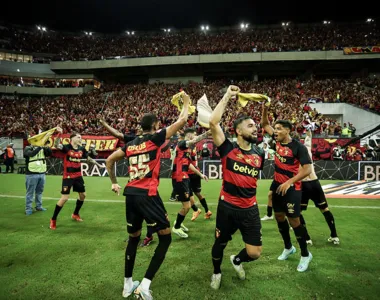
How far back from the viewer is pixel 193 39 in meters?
44.4

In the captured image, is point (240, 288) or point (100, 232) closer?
point (240, 288)

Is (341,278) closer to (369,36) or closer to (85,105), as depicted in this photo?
(85,105)

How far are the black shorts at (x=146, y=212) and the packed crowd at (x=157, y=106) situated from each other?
1872 cm

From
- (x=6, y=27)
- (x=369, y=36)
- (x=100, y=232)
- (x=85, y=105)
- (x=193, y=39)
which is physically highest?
(x=6, y=27)

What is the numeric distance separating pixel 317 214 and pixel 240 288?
5.36m

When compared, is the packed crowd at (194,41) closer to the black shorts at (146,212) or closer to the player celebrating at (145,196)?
the player celebrating at (145,196)

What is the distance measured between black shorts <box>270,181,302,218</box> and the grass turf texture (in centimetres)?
93

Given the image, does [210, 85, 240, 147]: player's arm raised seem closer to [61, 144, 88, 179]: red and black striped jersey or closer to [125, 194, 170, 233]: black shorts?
[125, 194, 170, 233]: black shorts

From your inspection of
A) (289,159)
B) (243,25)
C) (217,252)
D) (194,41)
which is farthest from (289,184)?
(243,25)

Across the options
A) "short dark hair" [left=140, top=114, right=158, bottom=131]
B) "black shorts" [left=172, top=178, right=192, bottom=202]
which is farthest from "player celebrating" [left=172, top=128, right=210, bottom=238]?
"short dark hair" [left=140, top=114, right=158, bottom=131]

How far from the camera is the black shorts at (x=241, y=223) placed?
3639mm

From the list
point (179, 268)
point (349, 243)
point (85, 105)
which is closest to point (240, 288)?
point (179, 268)

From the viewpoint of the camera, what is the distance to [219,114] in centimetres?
351

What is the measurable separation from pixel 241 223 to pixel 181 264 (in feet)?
5.33
